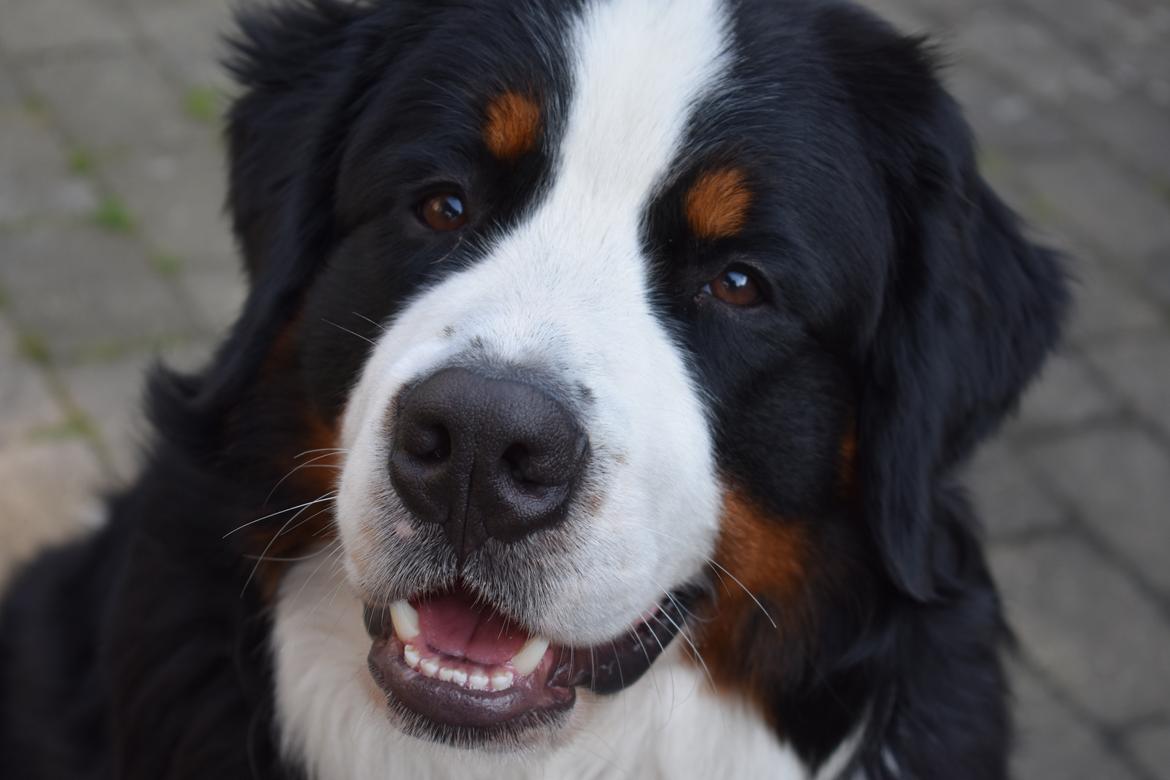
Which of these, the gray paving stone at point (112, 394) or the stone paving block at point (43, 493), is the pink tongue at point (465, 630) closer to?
the stone paving block at point (43, 493)

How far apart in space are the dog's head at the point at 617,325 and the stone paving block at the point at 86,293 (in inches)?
69.0

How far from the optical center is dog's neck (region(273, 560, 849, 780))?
2.50m

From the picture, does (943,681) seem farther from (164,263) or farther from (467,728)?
(164,263)

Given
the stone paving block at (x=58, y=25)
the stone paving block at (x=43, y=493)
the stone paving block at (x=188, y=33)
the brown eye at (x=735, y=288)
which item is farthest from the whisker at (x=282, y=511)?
the stone paving block at (x=58, y=25)

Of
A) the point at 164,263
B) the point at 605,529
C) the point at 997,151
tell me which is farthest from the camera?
the point at 997,151

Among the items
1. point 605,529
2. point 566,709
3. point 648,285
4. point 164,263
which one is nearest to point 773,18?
point 648,285

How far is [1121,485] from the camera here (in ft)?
14.2

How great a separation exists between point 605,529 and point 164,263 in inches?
108

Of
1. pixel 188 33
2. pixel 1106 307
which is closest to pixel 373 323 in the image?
pixel 1106 307

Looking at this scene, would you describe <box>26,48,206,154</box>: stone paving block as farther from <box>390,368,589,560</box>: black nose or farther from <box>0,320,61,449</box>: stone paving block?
<box>390,368,589,560</box>: black nose

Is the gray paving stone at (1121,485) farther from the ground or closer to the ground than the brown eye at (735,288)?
closer to the ground

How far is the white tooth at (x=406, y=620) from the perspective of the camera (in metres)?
2.25

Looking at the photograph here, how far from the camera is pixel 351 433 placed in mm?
2299

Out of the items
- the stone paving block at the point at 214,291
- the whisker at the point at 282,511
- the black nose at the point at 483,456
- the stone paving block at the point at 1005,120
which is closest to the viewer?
the black nose at the point at 483,456
